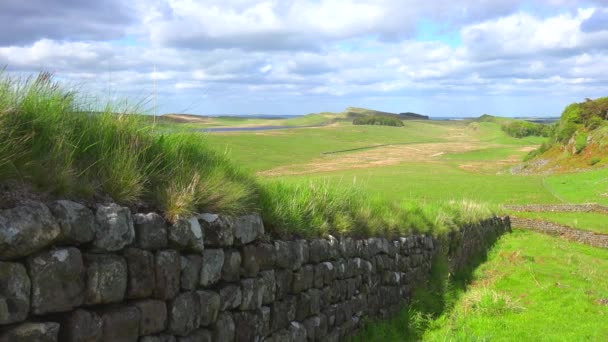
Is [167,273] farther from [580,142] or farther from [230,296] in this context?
[580,142]

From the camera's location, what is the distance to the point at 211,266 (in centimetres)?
568

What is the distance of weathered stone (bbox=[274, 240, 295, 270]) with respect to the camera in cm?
697

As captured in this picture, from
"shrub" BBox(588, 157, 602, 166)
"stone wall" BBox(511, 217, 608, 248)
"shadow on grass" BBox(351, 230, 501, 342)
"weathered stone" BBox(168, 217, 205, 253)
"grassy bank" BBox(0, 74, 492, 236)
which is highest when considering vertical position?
"grassy bank" BBox(0, 74, 492, 236)

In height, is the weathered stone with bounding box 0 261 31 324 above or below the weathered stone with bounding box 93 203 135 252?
below

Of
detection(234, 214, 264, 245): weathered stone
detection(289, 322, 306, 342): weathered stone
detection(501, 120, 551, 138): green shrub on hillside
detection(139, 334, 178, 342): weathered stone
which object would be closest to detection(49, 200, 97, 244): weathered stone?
detection(139, 334, 178, 342): weathered stone

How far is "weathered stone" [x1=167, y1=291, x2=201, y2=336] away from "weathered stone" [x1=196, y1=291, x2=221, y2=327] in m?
0.06

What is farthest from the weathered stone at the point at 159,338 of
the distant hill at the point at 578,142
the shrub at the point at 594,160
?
the shrub at the point at 594,160

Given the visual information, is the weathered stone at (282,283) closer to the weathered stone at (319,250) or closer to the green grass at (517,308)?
the weathered stone at (319,250)

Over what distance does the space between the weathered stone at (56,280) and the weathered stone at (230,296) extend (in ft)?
6.27

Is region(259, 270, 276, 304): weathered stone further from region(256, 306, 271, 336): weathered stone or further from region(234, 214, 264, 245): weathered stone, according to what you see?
region(234, 214, 264, 245): weathered stone

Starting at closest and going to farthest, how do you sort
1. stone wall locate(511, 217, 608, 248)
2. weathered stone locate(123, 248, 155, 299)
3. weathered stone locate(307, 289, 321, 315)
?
weathered stone locate(123, 248, 155, 299)
weathered stone locate(307, 289, 321, 315)
stone wall locate(511, 217, 608, 248)

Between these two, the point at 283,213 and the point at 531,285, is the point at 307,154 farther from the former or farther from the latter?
the point at 283,213

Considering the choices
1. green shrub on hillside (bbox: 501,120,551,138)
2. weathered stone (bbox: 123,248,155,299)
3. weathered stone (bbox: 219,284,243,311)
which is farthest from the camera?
green shrub on hillside (bbox: 501,120,551,138)

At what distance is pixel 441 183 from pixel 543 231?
61.9 feet
